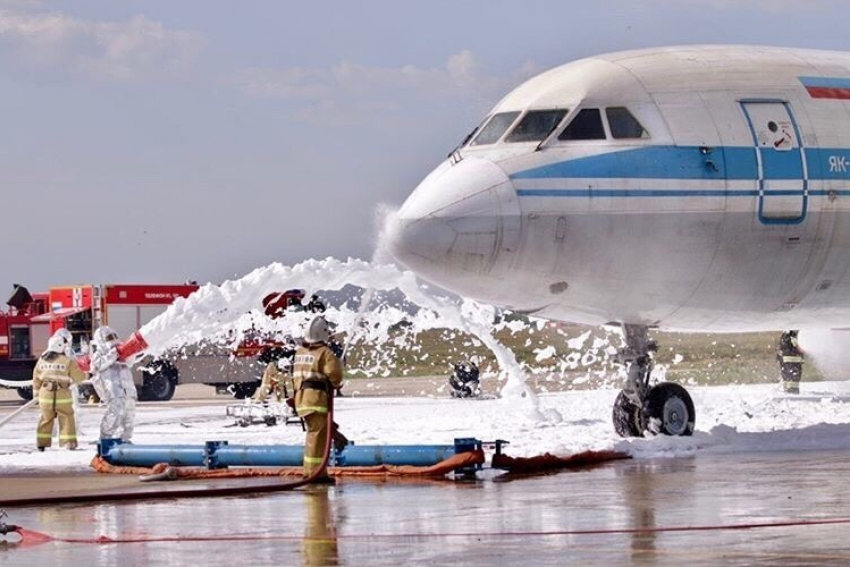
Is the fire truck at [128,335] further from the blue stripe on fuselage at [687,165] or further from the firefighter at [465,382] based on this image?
the blue stripe on fuselage at [687,165]

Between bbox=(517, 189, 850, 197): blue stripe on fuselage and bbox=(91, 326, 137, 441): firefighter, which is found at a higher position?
bbox=(517, 189, 850, 197): blue stripe on fuselage

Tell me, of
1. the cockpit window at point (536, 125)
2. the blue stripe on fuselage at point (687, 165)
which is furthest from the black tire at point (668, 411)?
the cockpit window at point (536, 125)

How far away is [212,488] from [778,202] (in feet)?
26.0

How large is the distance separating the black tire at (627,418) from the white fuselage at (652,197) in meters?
1.11

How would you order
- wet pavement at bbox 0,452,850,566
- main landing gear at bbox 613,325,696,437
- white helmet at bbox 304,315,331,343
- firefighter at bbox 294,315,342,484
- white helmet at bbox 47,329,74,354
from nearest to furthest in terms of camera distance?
wet pavement at bbox 0,452,850,566 < firefighter at bbox 294,315,342,484 < white helmet at bbox 304,315,331,343 < main landing gear at bbox 613,325,696,437 < white helmet at bbox 47,329,74,354

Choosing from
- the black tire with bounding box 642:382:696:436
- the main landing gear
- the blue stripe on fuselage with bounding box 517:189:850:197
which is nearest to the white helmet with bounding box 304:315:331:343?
the blue stripe on fuselage with bounding box 517:189:850:197

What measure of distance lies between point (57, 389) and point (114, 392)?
148cm

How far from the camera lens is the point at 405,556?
41.4 feet

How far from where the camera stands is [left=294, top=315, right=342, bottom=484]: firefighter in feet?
61.8

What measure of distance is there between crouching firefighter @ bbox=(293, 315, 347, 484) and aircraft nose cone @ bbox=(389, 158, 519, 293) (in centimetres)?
197

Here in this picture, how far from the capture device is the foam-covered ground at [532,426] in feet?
73.6

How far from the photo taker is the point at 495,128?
22.0 m

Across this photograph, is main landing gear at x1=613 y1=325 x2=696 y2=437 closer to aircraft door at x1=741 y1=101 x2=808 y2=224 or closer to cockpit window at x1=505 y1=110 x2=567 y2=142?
aircraft door at x1=741 y1=101 x2=808 y2=224

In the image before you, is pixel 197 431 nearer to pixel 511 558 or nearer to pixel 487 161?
pixel 487 161
